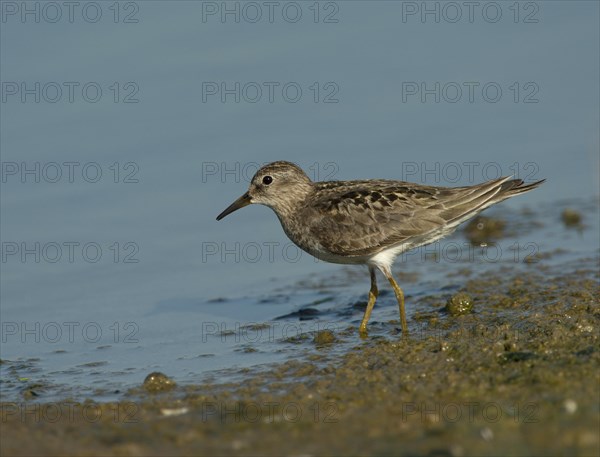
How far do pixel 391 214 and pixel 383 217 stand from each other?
88 mm

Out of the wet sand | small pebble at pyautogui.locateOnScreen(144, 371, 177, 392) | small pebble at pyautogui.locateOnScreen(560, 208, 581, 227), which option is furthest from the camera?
small pebble at pyautogui.locateOnScreen(560, 208, 581, 227)

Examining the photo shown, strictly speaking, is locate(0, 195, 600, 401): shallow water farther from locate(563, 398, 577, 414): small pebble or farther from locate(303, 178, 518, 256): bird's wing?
locate(563, 398, 577, 414): small pebble

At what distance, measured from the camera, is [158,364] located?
1017 centimetres

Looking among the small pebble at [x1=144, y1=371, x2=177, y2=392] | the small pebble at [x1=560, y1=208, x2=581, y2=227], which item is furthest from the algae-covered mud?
the small pebble at [x1=560, y1=208, x2=581, y2=227]

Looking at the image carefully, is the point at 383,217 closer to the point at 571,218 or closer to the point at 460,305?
the point at 460,305

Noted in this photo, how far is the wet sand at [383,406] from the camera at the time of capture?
22.5ft

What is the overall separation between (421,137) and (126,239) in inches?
179

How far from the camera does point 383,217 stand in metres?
10.7

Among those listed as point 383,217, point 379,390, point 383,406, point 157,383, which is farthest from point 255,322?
point 383,406

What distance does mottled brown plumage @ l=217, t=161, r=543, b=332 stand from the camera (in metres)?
10.7

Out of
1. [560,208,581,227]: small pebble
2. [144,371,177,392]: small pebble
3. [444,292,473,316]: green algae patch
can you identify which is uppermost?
[560,208,581,227]: small pebble

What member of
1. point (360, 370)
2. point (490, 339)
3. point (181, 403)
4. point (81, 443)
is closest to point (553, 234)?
point (490, 339)

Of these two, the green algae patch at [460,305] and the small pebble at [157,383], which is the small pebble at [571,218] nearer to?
the green algae patch at [460,305]

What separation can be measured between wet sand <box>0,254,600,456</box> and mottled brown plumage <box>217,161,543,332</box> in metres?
1.08
